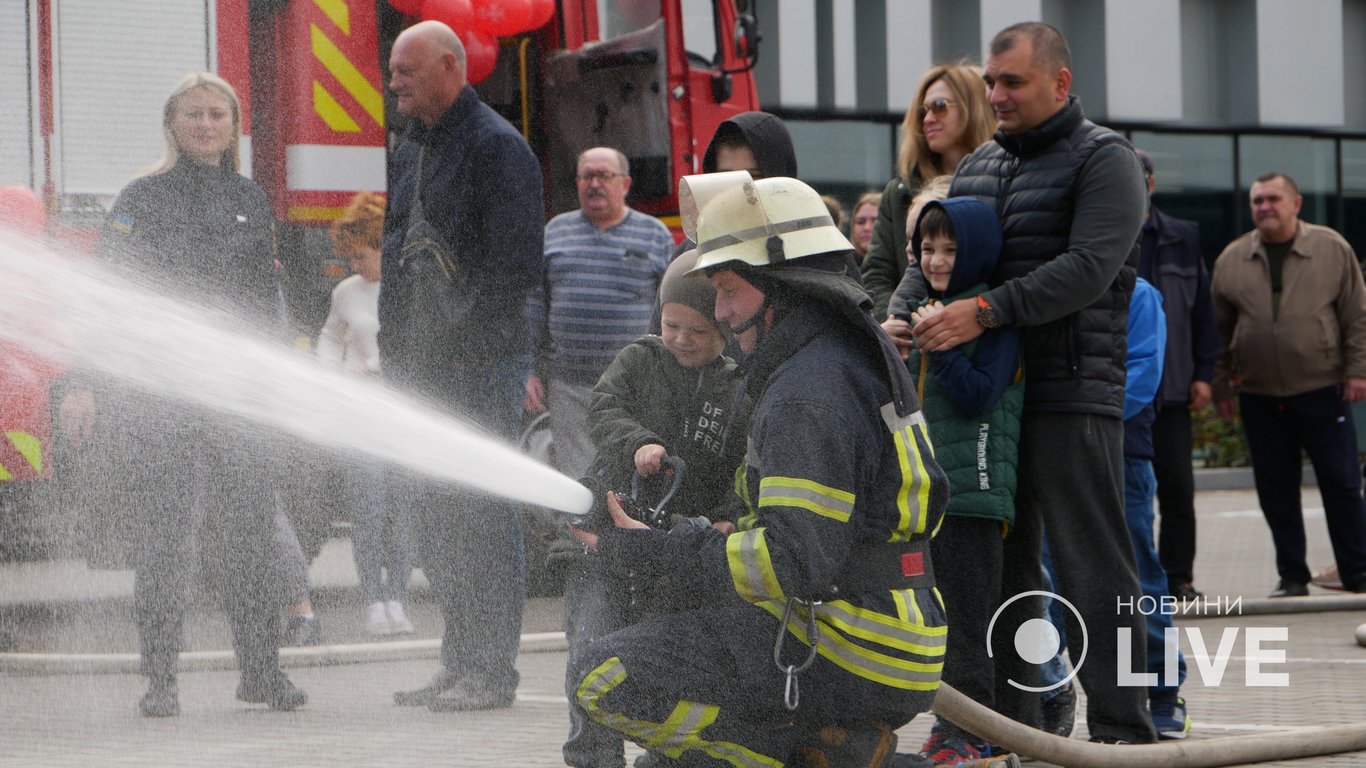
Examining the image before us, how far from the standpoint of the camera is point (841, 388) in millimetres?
3373

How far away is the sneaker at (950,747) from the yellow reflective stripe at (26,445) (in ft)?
11.2

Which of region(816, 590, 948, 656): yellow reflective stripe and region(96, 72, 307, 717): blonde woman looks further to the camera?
region(96, 72, 307, 717): blonde woman

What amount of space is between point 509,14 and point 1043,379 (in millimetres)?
4310

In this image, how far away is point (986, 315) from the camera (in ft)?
14.5

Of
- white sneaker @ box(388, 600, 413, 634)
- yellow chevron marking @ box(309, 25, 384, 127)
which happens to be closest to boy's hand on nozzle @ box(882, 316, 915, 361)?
white sneaker @ box(388, 600, 413, 634)

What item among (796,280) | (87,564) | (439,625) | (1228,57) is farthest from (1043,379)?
(1228,57)

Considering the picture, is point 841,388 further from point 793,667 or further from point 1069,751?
point 1069,751

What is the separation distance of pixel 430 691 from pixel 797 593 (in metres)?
2.37

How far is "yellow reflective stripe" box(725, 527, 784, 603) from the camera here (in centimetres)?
326

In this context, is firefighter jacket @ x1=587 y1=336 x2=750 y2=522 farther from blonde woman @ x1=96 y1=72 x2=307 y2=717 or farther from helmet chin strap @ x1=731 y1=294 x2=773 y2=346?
blonde woman @ x1=96 y1=72 x2=307 y2=717

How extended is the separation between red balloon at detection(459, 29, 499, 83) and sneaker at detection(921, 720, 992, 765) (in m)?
4.39

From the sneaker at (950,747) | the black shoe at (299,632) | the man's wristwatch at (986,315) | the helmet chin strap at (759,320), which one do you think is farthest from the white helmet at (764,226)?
the black shoe at (299,632)

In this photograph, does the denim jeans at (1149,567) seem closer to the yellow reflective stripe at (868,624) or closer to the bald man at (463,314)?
the yellow reflective stripe at (868,624)

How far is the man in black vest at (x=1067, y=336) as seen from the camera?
4457 millimetres
